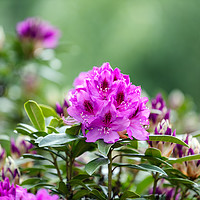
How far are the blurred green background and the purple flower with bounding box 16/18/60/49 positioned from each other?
14.8 ft

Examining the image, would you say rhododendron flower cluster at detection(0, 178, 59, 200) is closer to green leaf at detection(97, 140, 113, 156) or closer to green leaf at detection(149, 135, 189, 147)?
green leaf at detection(97, 140, 113, 156)

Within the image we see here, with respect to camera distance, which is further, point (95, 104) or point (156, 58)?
point (156, 58)

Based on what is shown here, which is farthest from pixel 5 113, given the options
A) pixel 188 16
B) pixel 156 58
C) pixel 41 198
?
pixel 188 16

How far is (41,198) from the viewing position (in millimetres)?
733

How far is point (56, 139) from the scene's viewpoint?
86cm

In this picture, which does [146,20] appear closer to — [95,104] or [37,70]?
[37,70]

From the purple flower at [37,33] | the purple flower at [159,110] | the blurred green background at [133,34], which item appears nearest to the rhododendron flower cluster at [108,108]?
the purple flower at [159,110]

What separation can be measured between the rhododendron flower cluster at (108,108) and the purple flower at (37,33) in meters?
1.28

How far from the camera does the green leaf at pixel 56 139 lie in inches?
33.1

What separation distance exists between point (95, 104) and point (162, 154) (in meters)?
0.27

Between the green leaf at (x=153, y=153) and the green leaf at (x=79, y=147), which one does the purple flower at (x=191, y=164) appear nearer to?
the green leaf at (x=153, y=153)

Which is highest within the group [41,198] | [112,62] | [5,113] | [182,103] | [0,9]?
[0,9]

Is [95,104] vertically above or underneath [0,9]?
underneath

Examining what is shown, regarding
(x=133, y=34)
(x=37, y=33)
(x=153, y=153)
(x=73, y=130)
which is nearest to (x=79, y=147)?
(x=73, y=130)
